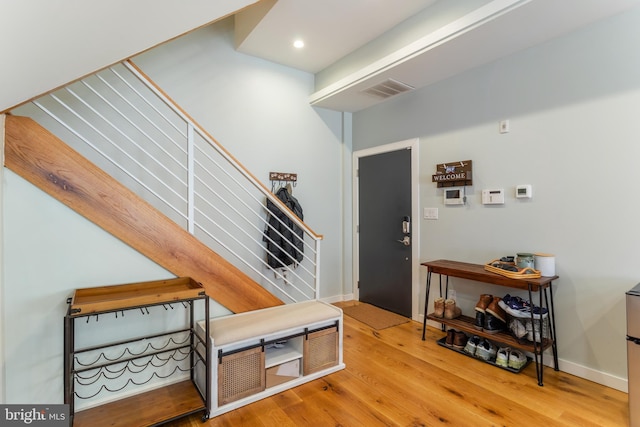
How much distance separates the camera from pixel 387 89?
11.3ft

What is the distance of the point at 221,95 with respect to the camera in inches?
133

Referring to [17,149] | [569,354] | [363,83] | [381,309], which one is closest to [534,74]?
[363,83]

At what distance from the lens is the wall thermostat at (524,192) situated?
263 cm

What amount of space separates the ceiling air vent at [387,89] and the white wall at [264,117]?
0.81 meters

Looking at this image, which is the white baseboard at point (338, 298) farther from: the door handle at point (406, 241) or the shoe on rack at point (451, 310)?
the shoe on rack at point (451, 310)

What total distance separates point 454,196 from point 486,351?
4.74 feet

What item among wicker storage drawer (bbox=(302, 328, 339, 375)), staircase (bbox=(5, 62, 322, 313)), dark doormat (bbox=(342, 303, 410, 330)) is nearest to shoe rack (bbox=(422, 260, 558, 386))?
dark doormat (bbox=(342, 303, 410, 330))

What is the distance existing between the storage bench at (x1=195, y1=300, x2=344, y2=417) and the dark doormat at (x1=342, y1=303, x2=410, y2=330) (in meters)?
1.06

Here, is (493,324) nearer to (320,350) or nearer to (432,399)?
(432,399)

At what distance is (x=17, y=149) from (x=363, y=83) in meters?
2.81

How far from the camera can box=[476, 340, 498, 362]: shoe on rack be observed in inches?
103

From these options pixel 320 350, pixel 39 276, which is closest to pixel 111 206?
pixel 39 276

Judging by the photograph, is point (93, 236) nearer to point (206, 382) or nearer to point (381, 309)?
point (206, 382)

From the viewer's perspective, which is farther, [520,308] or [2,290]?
[520,308]
